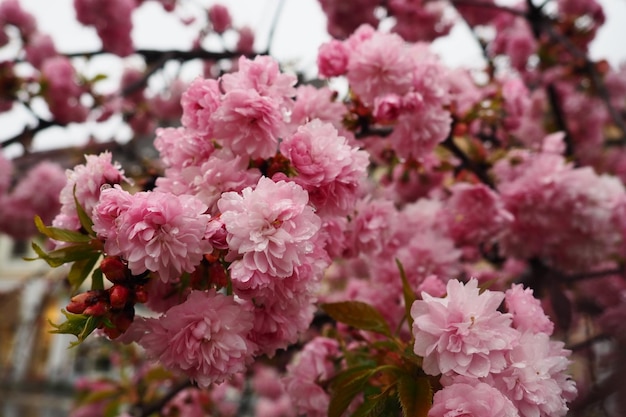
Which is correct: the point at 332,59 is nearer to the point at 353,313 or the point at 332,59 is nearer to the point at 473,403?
the point at 353,313

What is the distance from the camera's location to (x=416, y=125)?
3.81 feet

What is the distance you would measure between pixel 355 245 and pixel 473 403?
0.50 meters

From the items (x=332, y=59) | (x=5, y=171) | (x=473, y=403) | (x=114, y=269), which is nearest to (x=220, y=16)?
(x=5, y=171)

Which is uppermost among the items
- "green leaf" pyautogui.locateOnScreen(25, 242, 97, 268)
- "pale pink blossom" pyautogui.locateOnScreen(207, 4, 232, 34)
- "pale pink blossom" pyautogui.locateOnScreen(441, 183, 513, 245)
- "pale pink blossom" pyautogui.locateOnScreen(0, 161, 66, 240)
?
"green leaf" pyautogui.locateOnScreen(25, 242, 97, 268)

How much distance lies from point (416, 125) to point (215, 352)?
0.72 meters

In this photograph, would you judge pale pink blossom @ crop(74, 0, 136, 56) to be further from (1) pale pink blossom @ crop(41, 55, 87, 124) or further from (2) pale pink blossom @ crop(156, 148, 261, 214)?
(2) pale pink blossom @ crop(156, 148, 261, 214)

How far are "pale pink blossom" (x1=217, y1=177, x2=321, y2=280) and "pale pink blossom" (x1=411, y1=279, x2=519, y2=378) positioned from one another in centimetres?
19

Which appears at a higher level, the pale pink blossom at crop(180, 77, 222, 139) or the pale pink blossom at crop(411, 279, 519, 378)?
the pale pink blossom at crop(180, 77, 222, 139)

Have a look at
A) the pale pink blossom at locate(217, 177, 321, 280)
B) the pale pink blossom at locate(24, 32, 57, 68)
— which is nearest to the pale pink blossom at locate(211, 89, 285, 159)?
the pale pink blossom at locate(217, 177, 321, 280)

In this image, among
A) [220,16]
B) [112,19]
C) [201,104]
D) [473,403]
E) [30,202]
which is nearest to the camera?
[473,403]

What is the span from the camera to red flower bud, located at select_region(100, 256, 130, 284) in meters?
0.70

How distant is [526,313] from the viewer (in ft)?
2.39

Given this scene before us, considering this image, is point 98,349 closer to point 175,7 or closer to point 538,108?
point 175,7

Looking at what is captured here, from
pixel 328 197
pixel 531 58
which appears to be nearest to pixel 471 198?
pixel 328 197
